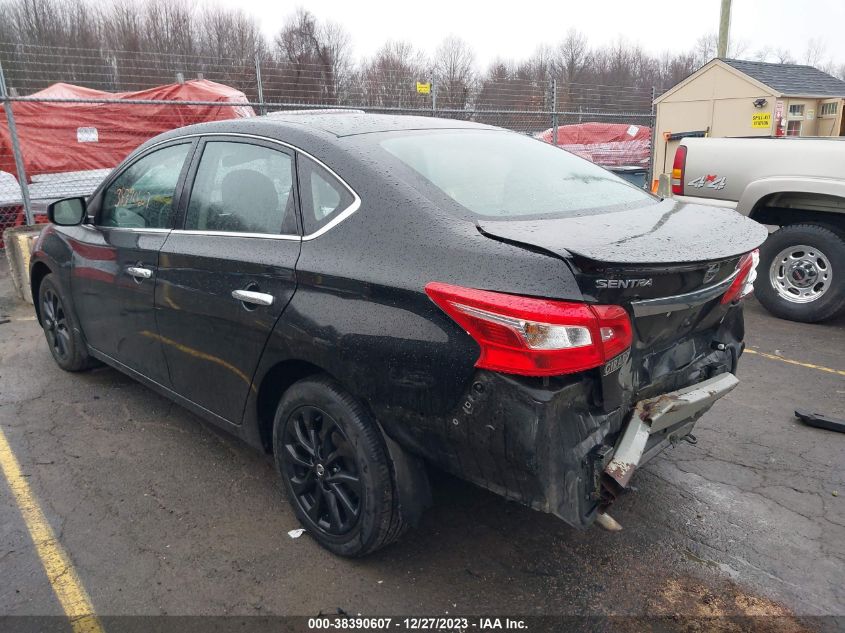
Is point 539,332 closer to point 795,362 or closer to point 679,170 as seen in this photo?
point 795,362

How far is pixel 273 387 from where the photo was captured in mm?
2986

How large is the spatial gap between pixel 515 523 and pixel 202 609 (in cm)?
136

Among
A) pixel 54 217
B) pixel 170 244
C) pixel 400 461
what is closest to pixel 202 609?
pixel 400 461

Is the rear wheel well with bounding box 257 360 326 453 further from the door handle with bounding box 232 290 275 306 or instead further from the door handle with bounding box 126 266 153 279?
the door handle with bounding box 126 266 153 279

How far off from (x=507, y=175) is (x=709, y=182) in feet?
14.3

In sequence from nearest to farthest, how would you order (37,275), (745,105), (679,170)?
(37,275) → (679,170) → (745,105)

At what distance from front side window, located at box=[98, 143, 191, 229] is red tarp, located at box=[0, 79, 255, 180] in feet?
20.9

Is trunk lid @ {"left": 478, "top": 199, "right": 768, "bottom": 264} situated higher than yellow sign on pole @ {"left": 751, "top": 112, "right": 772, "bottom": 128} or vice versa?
yellow sign on pole @ {"left": 751, "top": 112, "right": 772, "bottom": 128}

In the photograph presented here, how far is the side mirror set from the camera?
4.08 meters

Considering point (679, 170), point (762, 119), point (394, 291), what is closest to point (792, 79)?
point (762, 119)

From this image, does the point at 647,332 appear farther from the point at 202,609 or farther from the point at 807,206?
the point at 807,206

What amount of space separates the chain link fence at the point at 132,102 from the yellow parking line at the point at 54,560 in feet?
18.5

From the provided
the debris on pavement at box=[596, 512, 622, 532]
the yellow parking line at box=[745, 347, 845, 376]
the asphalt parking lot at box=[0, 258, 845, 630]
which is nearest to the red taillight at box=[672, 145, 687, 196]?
the yellow parking line at box=[745, 347, 845, 376]

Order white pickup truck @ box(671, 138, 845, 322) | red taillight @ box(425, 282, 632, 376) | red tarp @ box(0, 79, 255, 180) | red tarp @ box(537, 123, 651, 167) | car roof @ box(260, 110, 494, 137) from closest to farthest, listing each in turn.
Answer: red taillight @ box(425, 282, 632, 376) < car roof @ box(260, 110, 494, 137) < white pickup truck @ box(671, 138, 845, 322) < red tarp @ box(0, 79, 255, 180) < red tarp @ box(537, 123, 651, 167)
